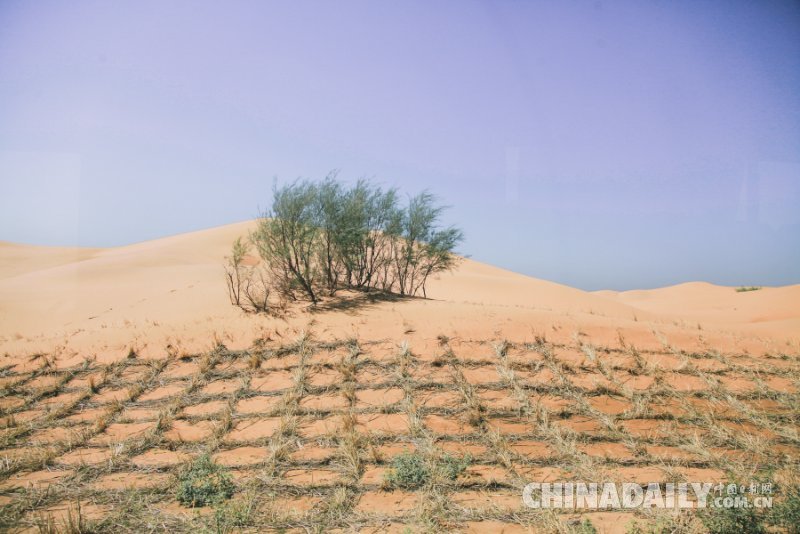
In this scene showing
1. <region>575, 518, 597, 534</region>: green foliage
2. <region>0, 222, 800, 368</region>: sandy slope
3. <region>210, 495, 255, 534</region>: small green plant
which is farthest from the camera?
<region>0, 222, 800, 368</region>: sandy slope

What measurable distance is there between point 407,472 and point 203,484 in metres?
2.11

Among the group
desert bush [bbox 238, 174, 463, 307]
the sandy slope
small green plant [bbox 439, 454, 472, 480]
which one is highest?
desert bush [bbox 238, 174, 463, 307]

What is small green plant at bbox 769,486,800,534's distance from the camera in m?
2.85

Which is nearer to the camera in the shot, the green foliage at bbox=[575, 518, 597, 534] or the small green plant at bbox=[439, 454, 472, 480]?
the green foliage at bbox=[575, 518, 597, 534]

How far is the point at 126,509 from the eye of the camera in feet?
11.1

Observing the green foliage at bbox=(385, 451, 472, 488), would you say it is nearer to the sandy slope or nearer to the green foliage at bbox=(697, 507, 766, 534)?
the green foliage at bbox=(697, 507, 766, 534)

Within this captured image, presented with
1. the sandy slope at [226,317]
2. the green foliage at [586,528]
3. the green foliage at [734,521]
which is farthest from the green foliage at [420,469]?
the sandy slope at [226,317]

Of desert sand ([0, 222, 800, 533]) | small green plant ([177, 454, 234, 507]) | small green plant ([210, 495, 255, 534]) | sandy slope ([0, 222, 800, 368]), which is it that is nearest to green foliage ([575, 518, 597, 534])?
desert sand ([0, 222, 800, 533])

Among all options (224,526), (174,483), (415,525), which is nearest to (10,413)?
(174,483)

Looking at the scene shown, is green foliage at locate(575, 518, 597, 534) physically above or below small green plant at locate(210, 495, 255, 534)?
above

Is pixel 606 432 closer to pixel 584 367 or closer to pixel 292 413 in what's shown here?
pixel 584 367

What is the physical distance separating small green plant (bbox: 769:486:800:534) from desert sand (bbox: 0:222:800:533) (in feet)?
2.34

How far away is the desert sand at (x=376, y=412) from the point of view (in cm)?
354

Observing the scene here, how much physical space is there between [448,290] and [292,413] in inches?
759
